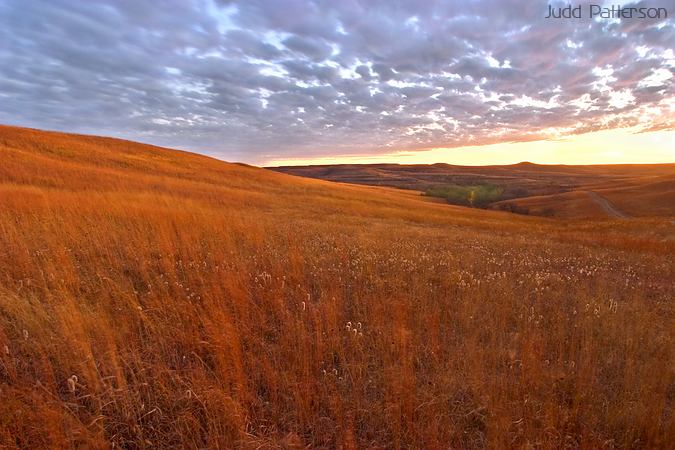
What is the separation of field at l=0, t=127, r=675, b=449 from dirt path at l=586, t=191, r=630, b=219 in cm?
5081

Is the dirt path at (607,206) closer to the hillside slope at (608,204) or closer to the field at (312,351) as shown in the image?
the hillside slope at (608,204)

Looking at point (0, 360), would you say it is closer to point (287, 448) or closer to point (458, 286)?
point (287, 448)

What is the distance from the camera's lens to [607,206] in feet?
182

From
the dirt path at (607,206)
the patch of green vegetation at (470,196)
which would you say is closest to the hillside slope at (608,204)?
the dirt path at (607,206)

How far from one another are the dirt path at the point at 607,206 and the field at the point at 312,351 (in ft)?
167

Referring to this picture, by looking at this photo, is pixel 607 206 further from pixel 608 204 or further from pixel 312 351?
pixel 312 351

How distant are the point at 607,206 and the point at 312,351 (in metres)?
64.4

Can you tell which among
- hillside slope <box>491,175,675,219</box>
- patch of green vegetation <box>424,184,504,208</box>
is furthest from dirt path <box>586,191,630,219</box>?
patch of green vegetation <box>424,184,504,208</box>

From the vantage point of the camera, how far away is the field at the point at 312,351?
296cm

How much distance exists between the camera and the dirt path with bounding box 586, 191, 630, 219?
50103 mm

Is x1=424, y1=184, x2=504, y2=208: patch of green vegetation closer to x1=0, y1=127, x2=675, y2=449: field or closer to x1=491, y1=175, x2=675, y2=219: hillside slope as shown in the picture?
x1=491, y1=175, x2=675, y2=219: hillside slope

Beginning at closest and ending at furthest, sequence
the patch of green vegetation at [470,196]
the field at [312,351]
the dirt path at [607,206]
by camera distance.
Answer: the field at [312,351], the dirt path at [607,206], the patch of green vegetation at [470,196]

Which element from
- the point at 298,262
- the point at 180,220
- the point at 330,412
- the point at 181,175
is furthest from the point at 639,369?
the point at 181,175

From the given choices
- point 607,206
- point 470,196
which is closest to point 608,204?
point 607,206
